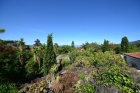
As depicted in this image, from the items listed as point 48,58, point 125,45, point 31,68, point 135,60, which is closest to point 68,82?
point 48,58

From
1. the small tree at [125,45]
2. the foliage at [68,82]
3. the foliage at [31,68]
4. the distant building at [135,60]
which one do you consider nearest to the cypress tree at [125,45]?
the small tree at [125,45]

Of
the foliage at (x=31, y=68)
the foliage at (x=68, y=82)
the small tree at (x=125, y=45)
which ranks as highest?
the small tree at (x=125, y=45)

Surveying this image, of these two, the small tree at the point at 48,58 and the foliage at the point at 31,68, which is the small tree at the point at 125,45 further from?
the foliage at the point at 31,68

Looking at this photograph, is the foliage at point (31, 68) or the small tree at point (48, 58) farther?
the foliage at point (31, 68)

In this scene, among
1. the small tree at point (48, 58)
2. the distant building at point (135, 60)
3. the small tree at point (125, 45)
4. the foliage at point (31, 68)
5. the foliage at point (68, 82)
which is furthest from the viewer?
the small tree at point (125, 45)

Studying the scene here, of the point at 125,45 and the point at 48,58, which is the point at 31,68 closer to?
the point at 48,58

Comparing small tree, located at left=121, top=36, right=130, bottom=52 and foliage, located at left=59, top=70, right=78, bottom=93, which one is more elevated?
small tree, located at left=121, top=36, right=130, bottom=52

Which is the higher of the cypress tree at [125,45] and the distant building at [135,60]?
the cypress tree at [125,45]

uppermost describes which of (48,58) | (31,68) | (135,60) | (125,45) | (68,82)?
(125,45)

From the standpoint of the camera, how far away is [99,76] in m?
2.71

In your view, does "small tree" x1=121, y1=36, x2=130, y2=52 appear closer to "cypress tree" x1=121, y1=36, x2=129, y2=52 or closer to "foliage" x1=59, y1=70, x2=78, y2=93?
"cypress tree" x1=121, y1=36, x2=129, y2=52

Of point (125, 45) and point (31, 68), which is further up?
point (125, 45)

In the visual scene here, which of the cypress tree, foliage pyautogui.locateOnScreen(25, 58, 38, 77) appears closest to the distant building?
the cypress tree

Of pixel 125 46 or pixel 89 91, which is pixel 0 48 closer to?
pixel 89 91
